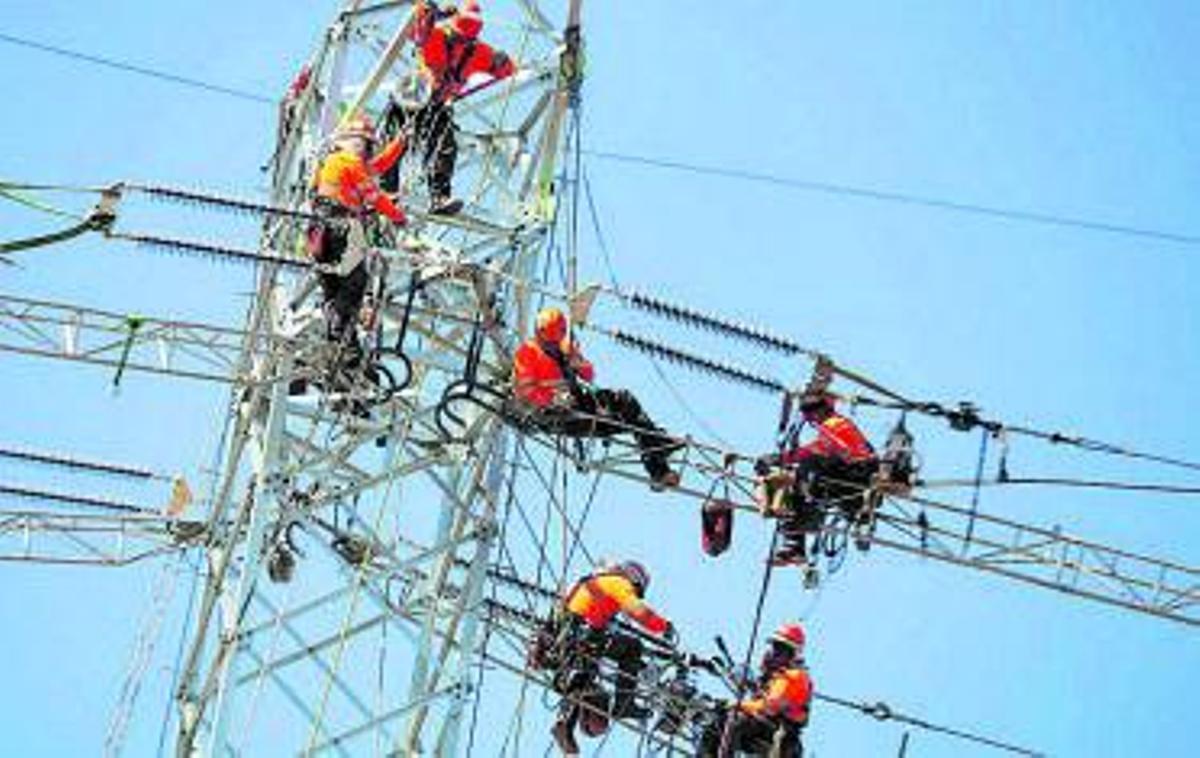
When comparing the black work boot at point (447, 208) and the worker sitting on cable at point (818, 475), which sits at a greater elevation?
the black work boot at point (447, 208)

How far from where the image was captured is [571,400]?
28.4 m

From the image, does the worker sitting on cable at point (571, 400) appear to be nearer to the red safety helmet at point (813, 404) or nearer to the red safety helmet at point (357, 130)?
the red safety helmet at point (813, 404)

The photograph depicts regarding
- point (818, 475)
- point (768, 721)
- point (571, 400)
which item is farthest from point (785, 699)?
point (571, 400)

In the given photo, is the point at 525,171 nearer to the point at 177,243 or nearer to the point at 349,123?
the point at 349,123

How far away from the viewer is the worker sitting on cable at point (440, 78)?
29.6m

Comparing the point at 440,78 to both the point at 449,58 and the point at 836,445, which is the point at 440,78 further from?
the point at 836,445

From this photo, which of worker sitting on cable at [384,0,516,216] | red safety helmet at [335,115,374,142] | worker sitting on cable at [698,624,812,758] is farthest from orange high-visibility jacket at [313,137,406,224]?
worker sitting on cable at [698,624,812,758]

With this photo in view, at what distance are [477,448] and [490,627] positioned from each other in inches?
76.7

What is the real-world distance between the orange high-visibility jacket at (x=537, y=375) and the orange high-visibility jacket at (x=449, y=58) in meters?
2.98

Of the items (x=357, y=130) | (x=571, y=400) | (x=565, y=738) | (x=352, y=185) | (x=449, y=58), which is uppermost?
(x=449, y=58)

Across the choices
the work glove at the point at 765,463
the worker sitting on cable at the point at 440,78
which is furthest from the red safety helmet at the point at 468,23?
the work glove at the point at 765,463

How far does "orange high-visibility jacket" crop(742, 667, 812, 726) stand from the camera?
29297 mm

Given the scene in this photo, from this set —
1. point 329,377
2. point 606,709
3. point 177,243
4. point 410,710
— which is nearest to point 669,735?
point 606,709

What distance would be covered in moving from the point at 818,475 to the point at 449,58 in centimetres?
537
